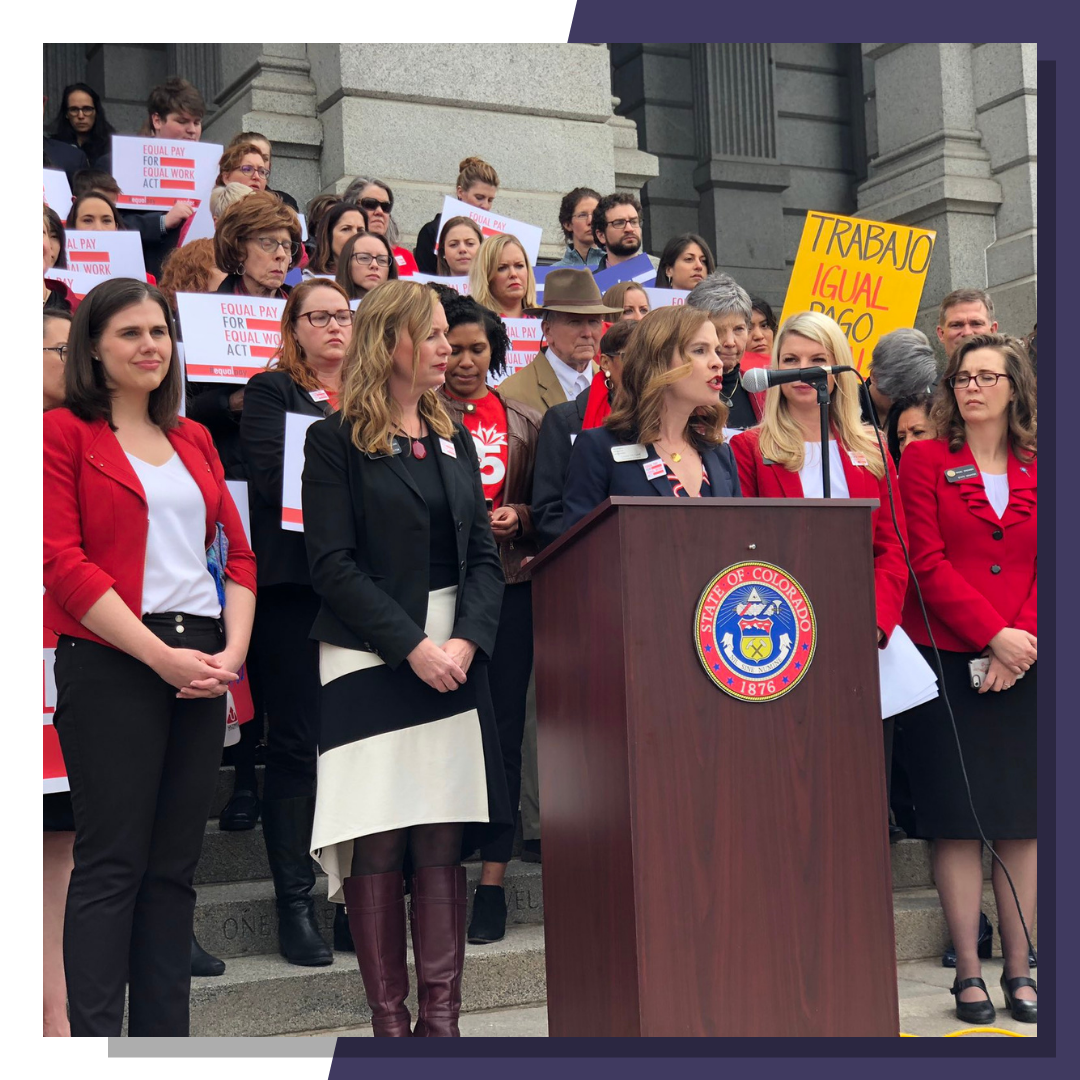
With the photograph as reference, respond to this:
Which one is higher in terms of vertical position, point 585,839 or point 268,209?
point 268,209

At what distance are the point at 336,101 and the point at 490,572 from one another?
6.74 metres

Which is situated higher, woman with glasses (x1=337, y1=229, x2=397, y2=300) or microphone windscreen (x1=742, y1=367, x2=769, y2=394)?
woman with glasses (x1=337, y1=229, x2=397, y2=300)

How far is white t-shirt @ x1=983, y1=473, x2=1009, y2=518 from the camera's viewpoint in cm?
512

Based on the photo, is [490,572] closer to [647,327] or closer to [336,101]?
[647,327]

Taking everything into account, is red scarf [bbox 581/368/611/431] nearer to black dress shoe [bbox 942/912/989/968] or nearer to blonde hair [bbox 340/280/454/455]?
blonde hair [bbox 340/280/454/455]

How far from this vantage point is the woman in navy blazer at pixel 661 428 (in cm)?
423

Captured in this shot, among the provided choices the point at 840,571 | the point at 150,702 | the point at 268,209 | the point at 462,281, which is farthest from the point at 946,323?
the point at 150,702

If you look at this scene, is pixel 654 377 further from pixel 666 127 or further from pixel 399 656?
pixel 666 127

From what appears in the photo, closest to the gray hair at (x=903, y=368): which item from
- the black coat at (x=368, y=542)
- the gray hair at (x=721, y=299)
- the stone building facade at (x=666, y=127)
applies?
the gray hair at (x=721, y=299)

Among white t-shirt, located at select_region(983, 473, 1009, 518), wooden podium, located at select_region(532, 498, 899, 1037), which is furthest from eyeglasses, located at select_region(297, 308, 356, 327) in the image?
white t-shirt, located at select_region(983, 473, 1009, 518)

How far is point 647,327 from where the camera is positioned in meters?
4.31

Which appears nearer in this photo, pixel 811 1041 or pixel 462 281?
pixel 811 1041

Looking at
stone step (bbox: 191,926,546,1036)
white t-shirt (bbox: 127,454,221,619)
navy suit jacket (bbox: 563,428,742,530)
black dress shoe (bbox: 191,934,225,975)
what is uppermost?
navy suit jacket (bbox: 563,428,742,530)

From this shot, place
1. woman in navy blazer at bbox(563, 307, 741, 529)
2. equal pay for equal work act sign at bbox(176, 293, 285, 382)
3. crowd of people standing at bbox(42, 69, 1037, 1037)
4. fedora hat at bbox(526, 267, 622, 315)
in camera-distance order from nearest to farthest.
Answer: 1. crowd of people standing at bbox(42, 69, 1037, 1037)
2. woman in navy blazer at bbox(563, 307, 741, 529)
3. equal pay for equal work act sign at bbox(176, 293, 285, 382)
4. fedora hat at bbox(526, 267, 622, 315)
